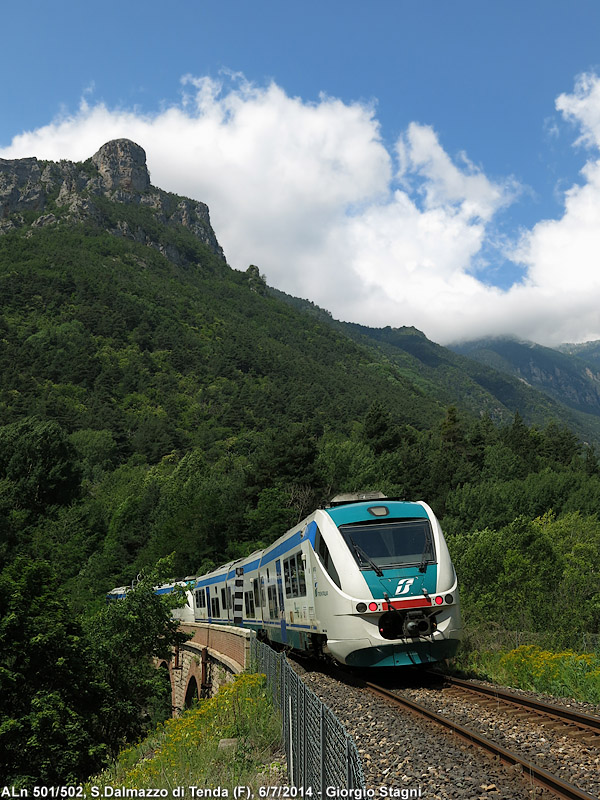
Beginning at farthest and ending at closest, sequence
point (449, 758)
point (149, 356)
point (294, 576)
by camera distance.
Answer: point (149, 356), point (294, 576), point (449, 758)

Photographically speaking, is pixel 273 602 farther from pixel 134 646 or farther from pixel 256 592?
pixel 134 646

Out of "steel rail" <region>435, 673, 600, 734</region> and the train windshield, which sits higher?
the train windshield

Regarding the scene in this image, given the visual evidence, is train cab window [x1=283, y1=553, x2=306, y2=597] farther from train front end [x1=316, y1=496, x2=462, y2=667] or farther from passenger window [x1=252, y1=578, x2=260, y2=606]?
passenger window [x1=252, y1=578, x2=260, y2=606]

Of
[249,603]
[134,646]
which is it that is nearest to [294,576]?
→ [249,603]

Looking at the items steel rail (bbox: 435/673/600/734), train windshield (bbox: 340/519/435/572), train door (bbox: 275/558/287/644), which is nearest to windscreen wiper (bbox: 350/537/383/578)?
train windshield (bbox: 340/519/435/572)

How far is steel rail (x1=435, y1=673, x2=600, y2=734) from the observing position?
309 inches

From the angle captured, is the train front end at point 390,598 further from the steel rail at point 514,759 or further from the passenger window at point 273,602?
the passenger window at point 273,602

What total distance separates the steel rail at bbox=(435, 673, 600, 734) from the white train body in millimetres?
1151

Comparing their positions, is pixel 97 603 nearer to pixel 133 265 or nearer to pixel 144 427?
pixel 144 427

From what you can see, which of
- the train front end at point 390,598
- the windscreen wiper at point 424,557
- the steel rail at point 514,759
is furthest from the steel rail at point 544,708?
the windscreen wiper at point 424,557

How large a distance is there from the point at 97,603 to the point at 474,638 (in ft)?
146

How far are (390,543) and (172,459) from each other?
3629 inches

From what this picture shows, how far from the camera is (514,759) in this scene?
6.52 meters

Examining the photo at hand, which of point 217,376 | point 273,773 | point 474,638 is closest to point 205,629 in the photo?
point 474,638
